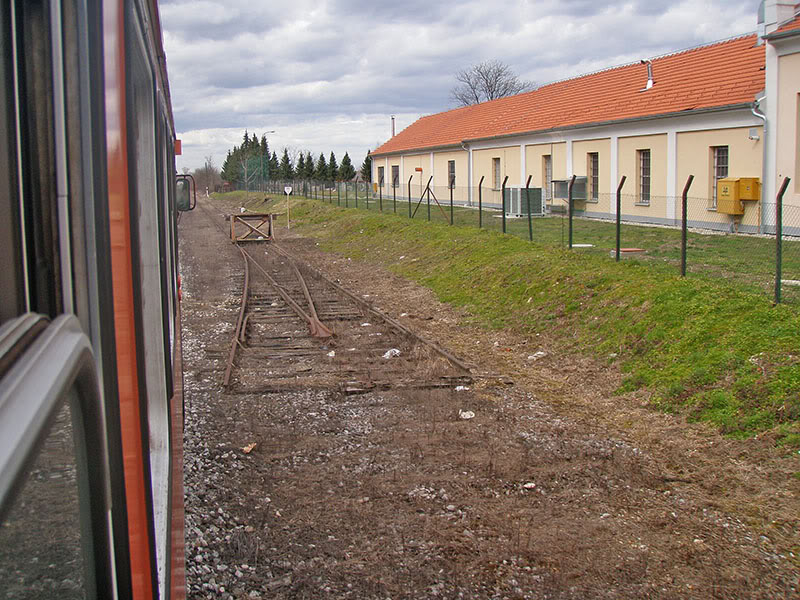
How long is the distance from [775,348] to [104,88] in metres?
8.17

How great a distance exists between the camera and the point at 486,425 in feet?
25.1

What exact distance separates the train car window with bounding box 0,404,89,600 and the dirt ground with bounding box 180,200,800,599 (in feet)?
12.1

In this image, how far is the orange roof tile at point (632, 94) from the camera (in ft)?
77.8

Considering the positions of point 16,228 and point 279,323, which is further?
point 279,323

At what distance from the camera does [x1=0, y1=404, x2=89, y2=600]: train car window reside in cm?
87

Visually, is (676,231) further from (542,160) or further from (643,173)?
(542,160)

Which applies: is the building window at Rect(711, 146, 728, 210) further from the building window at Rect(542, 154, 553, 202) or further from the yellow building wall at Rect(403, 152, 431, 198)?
the yellow building wall at Rect(403, 152, 431, 198)

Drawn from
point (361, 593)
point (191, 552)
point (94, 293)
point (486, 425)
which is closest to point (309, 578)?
point (361, 593)

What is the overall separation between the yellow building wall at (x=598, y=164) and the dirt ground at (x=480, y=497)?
2005 centimetres

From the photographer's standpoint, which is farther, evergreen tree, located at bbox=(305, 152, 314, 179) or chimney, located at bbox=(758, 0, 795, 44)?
evergreen tree, located at bbox=(305, 152, 314, 179)

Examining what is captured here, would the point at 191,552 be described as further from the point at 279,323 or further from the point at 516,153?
the point at 516,153

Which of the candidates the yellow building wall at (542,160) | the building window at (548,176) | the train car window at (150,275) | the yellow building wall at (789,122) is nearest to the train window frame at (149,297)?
the train car window at (150,275)

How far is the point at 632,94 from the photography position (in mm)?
29016

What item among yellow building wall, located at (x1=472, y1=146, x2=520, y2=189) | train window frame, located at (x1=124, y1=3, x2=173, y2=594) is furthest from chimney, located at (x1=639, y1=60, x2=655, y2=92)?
train window frame, located at (x1=124, y1=3, x2=173, y2=594)
